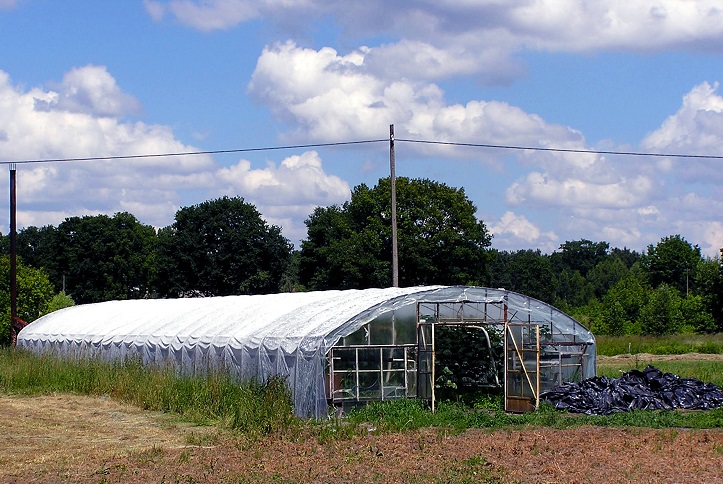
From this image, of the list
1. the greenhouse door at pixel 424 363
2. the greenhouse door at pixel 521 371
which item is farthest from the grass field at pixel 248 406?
the greenhouse door at pixel 424 363

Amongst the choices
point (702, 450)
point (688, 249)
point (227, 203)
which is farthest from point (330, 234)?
point (702, 450)

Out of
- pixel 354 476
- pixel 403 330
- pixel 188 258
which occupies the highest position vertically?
pixel 188 258

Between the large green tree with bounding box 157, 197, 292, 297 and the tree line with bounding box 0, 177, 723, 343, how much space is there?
0.09m

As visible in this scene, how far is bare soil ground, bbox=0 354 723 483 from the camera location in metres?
13.2

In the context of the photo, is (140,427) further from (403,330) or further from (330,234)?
(330,234)

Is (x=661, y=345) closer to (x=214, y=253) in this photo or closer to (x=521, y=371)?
(x=521, y=371)

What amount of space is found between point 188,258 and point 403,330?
4972cm

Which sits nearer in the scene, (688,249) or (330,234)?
(330,234)

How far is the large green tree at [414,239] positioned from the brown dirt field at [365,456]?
3878 centimetres

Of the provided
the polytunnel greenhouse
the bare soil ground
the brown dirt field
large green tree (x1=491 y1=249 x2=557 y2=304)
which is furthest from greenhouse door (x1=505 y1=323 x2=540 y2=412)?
large green tree (x1=491 y1=249 x2=557 y2=304)

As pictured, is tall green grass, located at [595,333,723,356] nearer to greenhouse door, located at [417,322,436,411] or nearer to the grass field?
the grass field

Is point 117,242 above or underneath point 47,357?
above

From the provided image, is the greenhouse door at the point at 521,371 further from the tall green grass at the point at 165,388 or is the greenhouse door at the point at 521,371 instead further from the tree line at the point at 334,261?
the tree line at the point at 334,261

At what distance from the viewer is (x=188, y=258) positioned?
69938 millimetres
